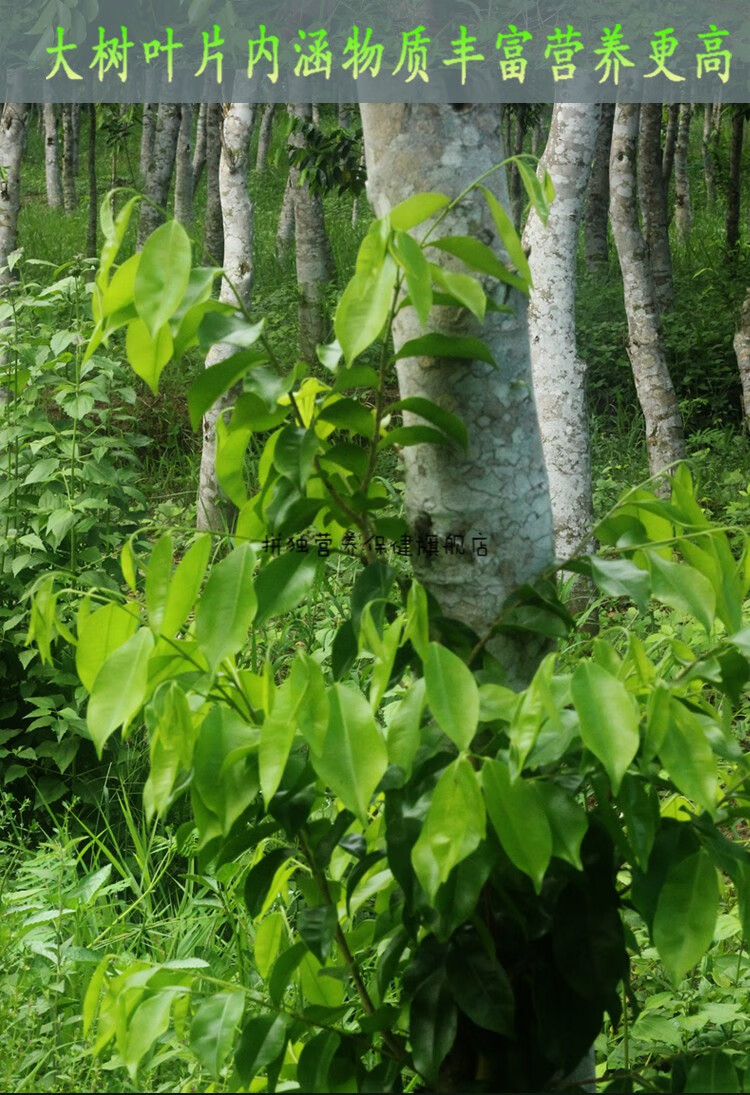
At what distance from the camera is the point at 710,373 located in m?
7.64

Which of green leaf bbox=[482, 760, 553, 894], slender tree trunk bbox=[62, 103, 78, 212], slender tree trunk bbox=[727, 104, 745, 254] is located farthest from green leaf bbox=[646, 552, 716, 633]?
slender tree trunk bbox=[62, 103, 78, 212]

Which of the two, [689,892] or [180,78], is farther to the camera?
[180,78]

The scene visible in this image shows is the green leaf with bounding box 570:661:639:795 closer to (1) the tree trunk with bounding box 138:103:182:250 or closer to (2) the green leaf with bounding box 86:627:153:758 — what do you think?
(2) the green leaf with bounding box 86:627:153:758

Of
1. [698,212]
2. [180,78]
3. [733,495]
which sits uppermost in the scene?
[180,78]

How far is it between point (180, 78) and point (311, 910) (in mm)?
12354

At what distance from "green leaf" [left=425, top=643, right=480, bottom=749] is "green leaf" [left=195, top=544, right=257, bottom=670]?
0.18 metres

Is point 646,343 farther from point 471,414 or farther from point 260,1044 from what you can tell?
point 260,1044

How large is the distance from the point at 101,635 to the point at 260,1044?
50 cm

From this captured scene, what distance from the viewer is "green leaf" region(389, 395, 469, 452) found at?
122 cm

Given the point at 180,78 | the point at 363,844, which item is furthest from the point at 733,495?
the point at 180,78

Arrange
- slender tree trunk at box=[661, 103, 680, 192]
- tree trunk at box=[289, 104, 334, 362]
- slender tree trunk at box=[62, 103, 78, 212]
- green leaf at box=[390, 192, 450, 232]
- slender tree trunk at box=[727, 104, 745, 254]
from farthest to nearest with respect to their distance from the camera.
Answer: slender tree trunk at box=[62, 103, 78, 212], slender tree trunk at box=[661, 103, 680, 192], slender tree trunk at box=[727, 104, 745, 254], tree trunk at box=[289, 104, 334, 362], green leaf at box=[390, 192, 450, 232]

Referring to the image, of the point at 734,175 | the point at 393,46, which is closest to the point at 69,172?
the point at 734,175

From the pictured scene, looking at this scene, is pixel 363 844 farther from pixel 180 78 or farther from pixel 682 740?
pixel 180 78

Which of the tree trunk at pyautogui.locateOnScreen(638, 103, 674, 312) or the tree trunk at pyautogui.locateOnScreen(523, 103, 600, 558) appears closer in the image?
the tree trunk at pyautogui.locateOnScreen(523, 103, 600, 558)
